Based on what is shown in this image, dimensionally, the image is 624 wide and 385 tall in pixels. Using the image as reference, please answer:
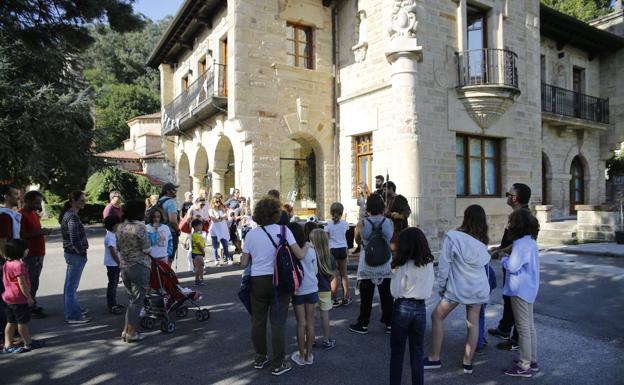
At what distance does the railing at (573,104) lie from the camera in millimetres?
16375

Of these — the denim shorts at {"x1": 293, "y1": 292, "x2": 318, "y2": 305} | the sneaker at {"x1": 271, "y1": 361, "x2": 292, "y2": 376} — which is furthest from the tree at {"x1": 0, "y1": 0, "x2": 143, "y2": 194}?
the sneaker at {"x1": 271, "y1": 361, "x2": 292, "y2": 376}

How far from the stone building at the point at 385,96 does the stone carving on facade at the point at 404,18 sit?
26 millimetres

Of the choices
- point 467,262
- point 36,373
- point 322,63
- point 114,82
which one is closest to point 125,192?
point 322,63

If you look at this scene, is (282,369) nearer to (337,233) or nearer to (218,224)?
(337,233)

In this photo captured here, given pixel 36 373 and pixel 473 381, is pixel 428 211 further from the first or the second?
pixel 36 373

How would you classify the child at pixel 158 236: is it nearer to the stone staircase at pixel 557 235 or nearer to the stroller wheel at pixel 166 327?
the stroller wheel at pixel 166 327

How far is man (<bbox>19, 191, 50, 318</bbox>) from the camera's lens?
5.67 metres

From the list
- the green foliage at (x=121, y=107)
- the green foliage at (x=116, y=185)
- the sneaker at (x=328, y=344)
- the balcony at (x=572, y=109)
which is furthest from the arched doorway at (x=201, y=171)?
the green foliage at (x=121, y=107)

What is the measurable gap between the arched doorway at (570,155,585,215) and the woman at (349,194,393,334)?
666 inches

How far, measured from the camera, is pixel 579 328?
514 centimetres

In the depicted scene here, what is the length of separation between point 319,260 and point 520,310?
210cm

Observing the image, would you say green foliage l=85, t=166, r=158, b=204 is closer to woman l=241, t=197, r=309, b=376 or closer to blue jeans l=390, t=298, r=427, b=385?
woman l=241, t=197, r=309, b=376

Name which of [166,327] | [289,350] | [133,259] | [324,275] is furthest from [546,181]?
[133,259]

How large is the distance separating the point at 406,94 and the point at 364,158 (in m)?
2.73
